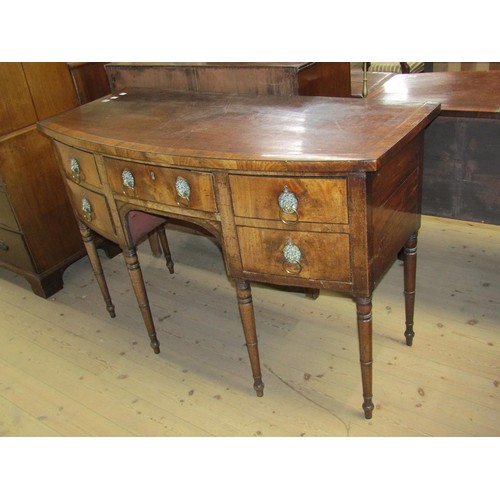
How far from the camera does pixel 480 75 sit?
2.44 m

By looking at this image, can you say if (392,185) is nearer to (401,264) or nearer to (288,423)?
(288,423)

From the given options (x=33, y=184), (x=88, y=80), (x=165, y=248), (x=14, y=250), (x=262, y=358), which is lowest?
(x=262, y=358)

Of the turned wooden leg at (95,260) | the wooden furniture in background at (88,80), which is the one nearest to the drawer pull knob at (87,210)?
the turned wooden leg at (95,260)

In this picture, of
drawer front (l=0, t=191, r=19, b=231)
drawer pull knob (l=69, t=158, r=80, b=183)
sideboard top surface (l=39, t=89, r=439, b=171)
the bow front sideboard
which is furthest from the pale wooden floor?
sideboard top surface (l=39, t=89, r=439, b=171)

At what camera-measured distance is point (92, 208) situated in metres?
2.19

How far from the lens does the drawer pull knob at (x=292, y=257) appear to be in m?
1.66

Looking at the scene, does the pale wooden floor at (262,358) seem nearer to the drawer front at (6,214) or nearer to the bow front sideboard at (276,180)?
the bow front sideboard at (276,180)

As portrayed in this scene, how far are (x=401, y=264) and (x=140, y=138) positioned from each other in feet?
4.90

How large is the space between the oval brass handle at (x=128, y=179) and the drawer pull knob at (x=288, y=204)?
1.86 ft

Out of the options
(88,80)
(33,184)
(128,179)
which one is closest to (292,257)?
(128,179)

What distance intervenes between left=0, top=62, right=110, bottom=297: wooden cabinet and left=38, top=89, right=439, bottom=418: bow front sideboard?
583 mm

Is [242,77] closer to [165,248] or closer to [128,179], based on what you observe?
[128,179]

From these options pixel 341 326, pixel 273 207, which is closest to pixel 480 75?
pixel 341 326

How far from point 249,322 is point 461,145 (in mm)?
1047
